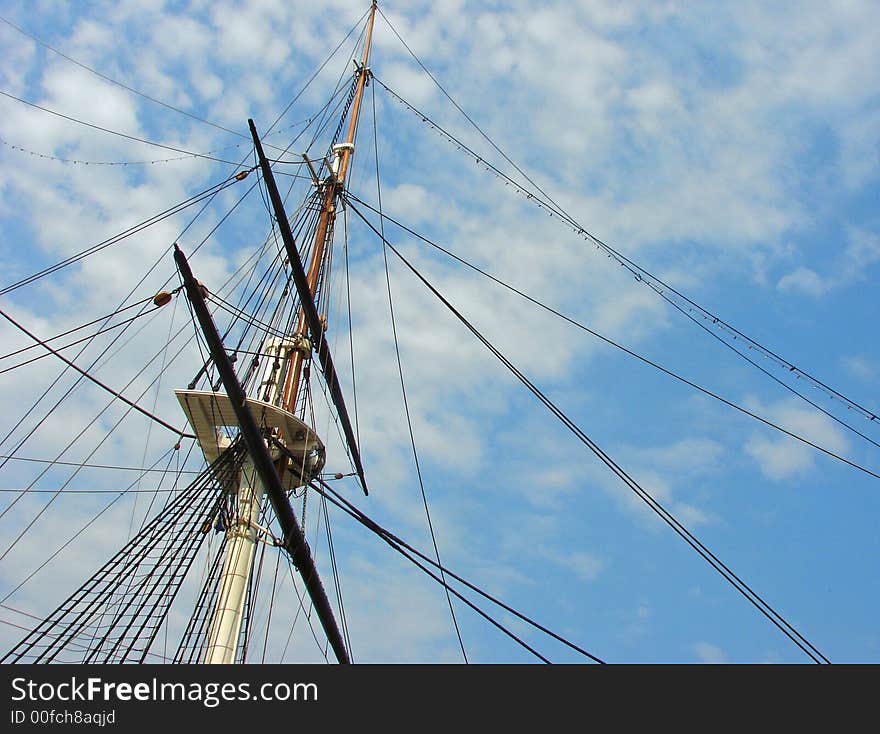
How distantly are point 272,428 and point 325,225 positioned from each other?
5.46 m

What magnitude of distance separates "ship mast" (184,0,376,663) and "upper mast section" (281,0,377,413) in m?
0.02

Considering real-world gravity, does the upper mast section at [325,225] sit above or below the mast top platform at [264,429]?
above

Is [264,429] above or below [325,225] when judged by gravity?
below

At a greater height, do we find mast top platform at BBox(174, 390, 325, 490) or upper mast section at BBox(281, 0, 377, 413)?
upper mast section at BBox(281, 0, 377, 413)

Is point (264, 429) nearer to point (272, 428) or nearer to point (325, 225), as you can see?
point (272, 428)

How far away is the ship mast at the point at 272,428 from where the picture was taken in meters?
11.3

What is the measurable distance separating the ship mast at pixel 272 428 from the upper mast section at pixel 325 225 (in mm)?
22

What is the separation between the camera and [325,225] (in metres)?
17.1

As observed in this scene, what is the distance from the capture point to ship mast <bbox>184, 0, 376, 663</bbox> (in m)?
11.3

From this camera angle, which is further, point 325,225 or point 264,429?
point 325,225

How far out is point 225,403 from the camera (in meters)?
13.1

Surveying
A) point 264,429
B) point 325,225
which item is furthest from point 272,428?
point 325,225

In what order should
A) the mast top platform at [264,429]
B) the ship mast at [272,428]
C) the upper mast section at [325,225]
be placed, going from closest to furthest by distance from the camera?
the ship mast at [272,428], the mast top platform at [264,429], the upper mast section at [325,225]
